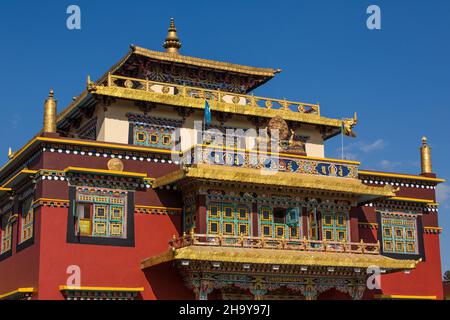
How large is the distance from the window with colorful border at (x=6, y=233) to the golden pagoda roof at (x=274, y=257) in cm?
589

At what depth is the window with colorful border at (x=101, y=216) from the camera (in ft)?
81.3

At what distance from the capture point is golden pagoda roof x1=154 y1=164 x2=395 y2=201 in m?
24.7

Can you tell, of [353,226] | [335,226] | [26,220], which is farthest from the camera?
[353,226]

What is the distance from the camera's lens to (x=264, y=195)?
1038 inches

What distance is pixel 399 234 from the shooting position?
101 ft

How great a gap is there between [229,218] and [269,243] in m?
1.64

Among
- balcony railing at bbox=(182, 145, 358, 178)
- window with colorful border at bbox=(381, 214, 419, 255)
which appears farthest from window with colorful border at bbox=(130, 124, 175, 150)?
window with colorful border at bbox=(381, 214, 419, 255)

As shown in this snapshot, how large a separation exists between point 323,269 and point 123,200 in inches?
289

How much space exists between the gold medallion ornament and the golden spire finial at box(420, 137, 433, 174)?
14.1 metres

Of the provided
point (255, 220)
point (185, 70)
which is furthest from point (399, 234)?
point (185, 70)

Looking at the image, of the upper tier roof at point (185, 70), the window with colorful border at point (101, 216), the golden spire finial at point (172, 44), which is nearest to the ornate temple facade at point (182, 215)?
the window with colorful border at point (101, 216)

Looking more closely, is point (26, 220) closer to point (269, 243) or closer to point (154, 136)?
point (154, 136)

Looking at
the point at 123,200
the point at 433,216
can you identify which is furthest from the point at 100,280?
the point at 433,216
